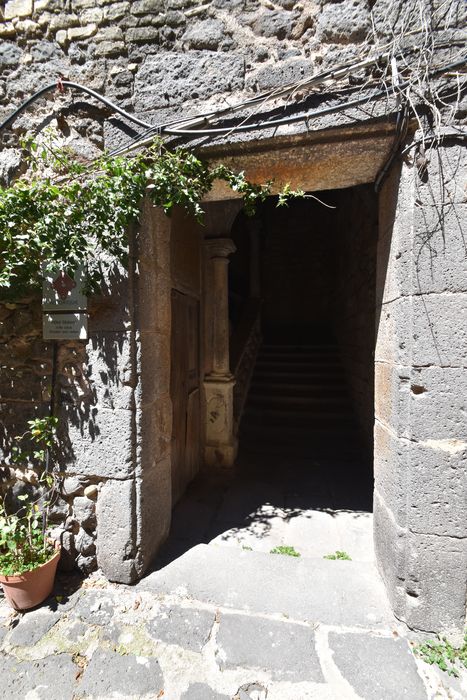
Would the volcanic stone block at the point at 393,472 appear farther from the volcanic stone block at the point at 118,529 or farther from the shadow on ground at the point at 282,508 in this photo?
the volcanic stone block at the point at 118,529

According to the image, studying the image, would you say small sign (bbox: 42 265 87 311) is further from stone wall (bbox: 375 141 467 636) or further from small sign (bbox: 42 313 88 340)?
stone wall (bbox: 375 141 467 636)

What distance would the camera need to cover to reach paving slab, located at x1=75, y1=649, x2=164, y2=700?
4.80 feet

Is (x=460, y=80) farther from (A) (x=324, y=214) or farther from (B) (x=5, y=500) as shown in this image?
(A) (x=324, y=214)

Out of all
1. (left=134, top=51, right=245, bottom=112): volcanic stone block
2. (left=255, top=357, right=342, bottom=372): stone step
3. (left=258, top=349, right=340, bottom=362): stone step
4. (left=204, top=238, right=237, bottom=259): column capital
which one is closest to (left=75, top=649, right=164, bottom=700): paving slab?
(left=134, top=51, right=245, bottom=112): volcanic stone block

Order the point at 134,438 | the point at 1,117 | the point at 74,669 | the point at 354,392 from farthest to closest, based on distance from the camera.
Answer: the point at 354,392 → the point at 1,117 → the point at 134,438 → the point at 74,669

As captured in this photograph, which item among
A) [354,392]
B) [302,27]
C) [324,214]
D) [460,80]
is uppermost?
[324,214]

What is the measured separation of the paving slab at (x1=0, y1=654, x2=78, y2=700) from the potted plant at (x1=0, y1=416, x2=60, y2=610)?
0.32m

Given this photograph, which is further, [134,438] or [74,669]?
[134,438]

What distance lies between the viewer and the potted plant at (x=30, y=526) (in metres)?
1.87

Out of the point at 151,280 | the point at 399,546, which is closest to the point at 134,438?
the point at 151,280

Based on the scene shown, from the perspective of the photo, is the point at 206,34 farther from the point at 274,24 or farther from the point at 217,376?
the point at 217,376

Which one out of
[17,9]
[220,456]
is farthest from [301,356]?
[17,9]

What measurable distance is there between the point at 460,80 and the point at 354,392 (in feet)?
12.5

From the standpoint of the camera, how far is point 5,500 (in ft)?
7.62
